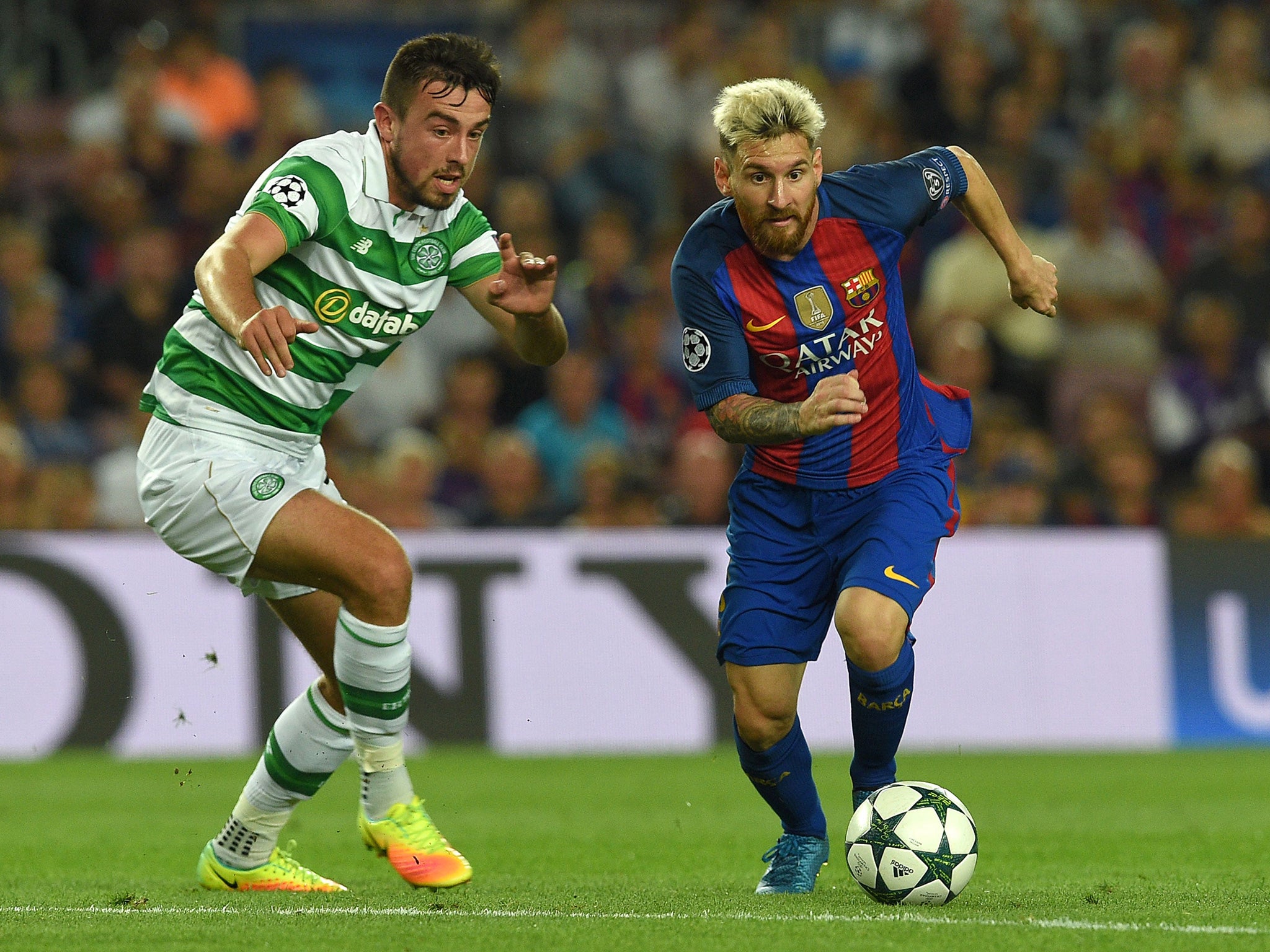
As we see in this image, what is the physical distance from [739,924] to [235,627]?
6.34m

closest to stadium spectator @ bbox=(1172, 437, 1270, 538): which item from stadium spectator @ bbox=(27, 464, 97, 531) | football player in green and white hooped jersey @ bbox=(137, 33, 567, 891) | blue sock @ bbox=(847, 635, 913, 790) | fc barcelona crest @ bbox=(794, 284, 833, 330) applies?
blue sock @ bbox=(847, 635, 913, 790)

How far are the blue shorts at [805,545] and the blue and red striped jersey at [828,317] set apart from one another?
62mm

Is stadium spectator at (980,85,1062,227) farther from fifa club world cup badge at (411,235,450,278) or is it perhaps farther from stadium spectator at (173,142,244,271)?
fifa club world cup badge at (411,235,450,278)

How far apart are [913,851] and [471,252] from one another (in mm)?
2294

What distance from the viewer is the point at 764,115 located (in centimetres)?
534

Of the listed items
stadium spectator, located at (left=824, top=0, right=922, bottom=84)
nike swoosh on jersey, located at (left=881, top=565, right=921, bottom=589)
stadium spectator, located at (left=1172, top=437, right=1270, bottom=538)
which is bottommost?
stadium spectator, located at (left=1172, top=437, right=1270, bottom=538)

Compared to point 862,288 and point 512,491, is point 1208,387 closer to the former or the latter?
point 512,491

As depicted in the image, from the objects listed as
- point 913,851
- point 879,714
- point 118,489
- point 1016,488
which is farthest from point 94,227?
point 913,851

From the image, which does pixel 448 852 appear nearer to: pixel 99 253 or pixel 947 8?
pixel 99 253

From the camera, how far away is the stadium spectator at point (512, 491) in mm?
11219

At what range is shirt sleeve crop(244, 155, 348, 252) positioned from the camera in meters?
5.31

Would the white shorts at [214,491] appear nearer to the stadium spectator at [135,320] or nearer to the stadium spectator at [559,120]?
the stadium spectator at [135,320]

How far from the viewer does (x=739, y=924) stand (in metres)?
4.77

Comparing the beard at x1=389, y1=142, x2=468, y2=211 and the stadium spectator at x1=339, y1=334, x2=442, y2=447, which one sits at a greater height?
the beard at x1=389, y1=142, x2=468, y2=211
